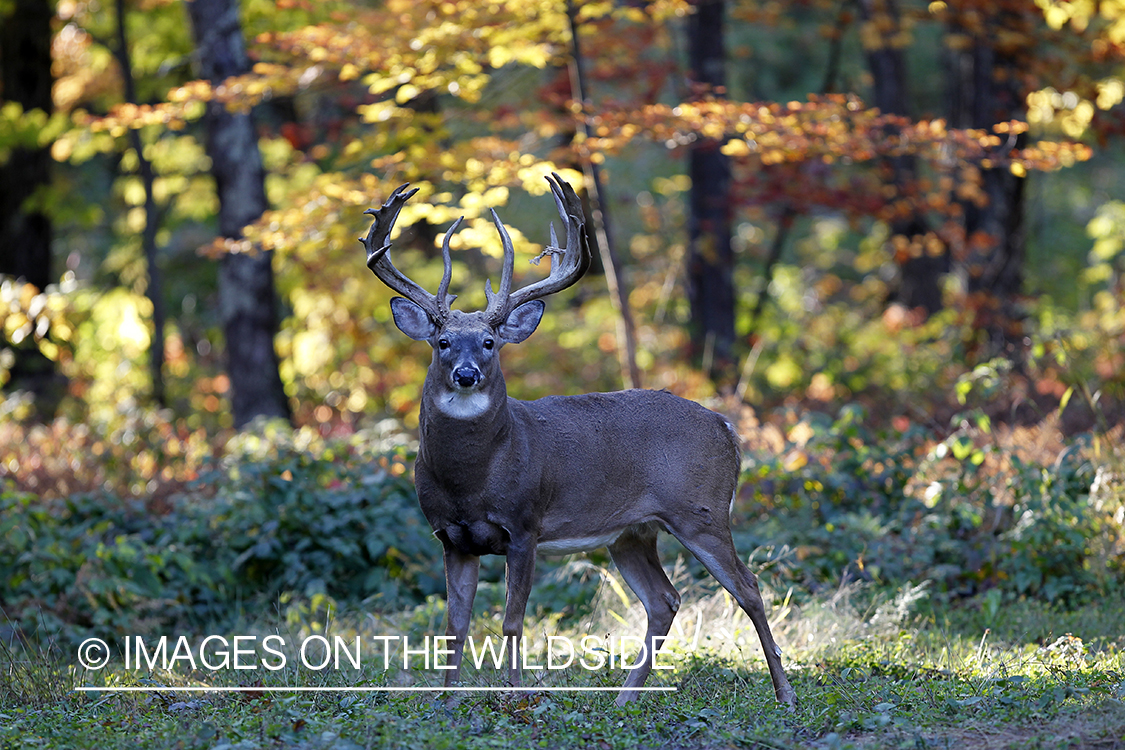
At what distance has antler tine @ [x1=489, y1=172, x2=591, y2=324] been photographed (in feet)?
17.4

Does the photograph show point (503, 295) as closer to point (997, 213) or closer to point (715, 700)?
point (715, 700)

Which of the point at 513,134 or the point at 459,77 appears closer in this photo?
the point at 459,77

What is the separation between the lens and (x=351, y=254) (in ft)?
43.2

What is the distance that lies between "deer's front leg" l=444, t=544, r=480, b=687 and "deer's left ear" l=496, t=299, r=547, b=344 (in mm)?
975

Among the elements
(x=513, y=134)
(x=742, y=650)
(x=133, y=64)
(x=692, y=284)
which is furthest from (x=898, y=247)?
(x=133, y=64)

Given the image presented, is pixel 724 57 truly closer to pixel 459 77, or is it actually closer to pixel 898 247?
pixel 898 247

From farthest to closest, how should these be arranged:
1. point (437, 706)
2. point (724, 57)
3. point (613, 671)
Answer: point (724, 57) < point (613, 671) < point (437, 706)

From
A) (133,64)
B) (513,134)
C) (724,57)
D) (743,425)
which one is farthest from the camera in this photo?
(513,134)

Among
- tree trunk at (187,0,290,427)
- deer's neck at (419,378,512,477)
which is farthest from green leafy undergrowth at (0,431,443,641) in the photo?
tree trunk at (187,0,290,427)

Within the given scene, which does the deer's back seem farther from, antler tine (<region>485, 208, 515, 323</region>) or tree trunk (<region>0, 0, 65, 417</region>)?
tree trunk (<region>0, 0, 65, 417</region>)

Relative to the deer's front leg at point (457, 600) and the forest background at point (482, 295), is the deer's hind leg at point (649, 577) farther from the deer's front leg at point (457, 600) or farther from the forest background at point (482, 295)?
the forest background at point (482, 295)

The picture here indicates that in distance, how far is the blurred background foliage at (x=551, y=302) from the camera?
7594 mm

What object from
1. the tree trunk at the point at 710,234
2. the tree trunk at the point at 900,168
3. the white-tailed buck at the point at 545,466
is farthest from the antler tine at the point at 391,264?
the tree trunk at the point at 900,168

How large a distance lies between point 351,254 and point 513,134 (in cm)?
442
